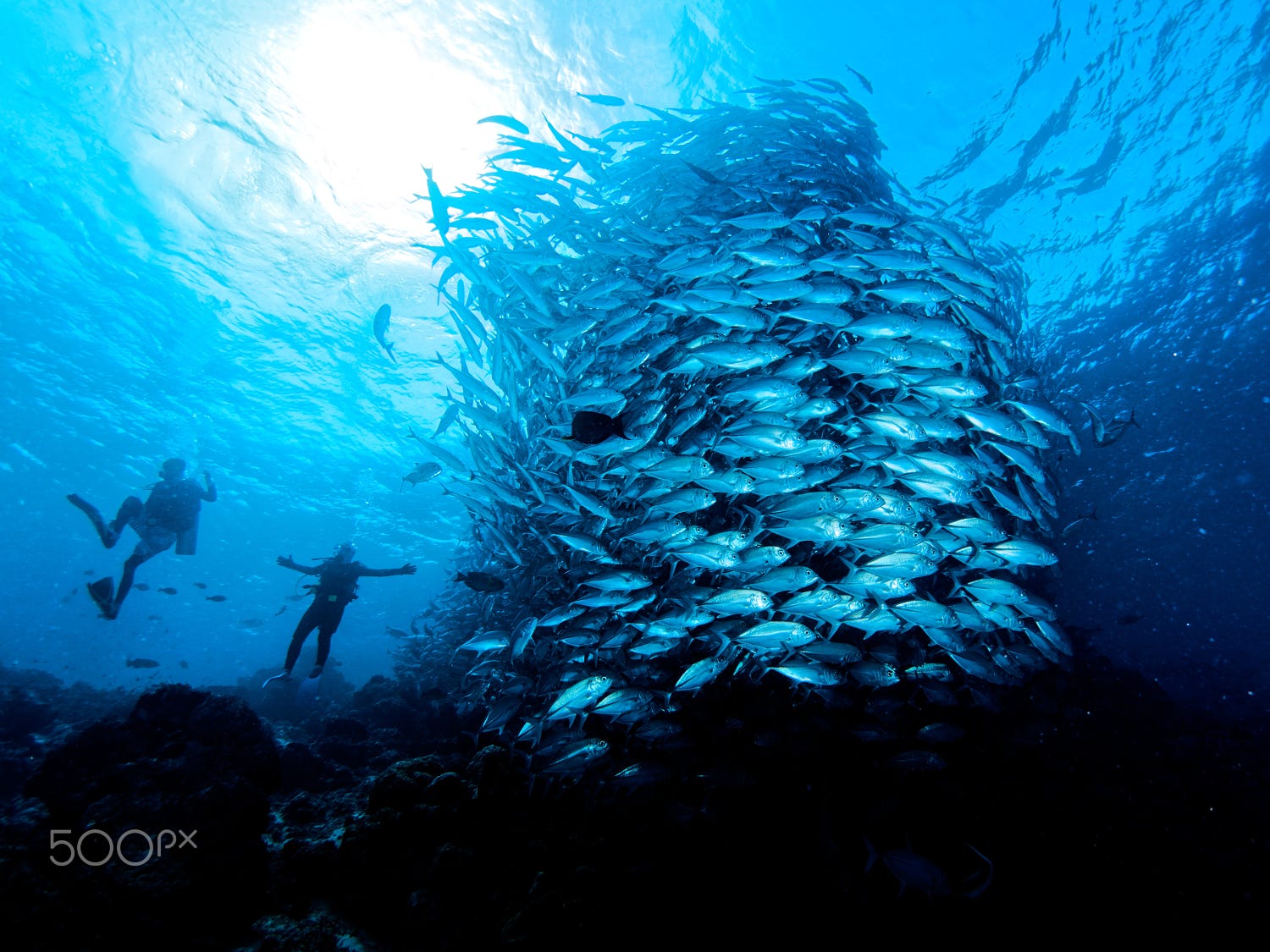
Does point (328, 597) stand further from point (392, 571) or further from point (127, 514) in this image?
point (127, 514)

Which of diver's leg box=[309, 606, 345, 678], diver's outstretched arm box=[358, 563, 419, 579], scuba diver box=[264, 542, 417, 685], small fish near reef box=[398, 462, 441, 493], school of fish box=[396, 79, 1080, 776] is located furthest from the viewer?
diver's outstretched arm box=[358, 563, 419, 579]

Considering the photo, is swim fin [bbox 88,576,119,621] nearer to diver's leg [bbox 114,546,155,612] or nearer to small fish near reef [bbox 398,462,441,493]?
diver's leg [bbox 114,546,155,612]

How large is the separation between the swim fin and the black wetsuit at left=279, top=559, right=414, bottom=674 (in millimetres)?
3368

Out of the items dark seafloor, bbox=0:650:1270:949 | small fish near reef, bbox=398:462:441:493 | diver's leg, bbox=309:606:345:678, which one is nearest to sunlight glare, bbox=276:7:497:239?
small fish near reef, bbox=398:462:441:493

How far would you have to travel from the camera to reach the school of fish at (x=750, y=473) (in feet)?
13.8

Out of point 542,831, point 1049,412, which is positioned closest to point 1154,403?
point 1049,412

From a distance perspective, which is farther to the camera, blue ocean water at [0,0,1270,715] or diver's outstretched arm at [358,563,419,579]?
blue ocean water at [0,0,1270,715]

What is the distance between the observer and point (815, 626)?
561 centimetres

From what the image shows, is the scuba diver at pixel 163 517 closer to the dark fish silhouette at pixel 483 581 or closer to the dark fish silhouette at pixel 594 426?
the dark fish silhouette at pixel 483 581

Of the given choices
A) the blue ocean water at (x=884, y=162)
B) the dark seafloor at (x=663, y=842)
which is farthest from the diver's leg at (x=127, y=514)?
the blue ocean water at (x=884, y=162)

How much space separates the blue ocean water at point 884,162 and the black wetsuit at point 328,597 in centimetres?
1011

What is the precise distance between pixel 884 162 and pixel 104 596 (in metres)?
20.4

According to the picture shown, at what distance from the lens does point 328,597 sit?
971 cm

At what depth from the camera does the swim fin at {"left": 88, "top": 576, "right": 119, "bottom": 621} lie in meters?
9.23
